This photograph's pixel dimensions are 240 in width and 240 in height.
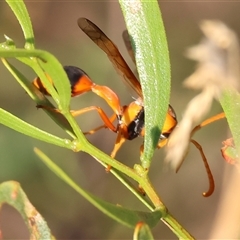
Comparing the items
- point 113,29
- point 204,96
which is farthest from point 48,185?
point 204,96

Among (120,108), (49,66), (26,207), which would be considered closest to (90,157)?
(120,108)

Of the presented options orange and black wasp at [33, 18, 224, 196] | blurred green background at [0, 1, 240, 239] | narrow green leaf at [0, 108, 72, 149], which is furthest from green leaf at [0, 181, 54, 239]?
blurred green background at [0, 1, 240, 239]

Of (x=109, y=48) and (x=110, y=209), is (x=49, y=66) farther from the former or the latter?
(x=109, y=48)

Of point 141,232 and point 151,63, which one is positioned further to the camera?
point 151,63

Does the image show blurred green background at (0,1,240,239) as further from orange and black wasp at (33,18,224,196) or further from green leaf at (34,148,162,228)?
green leaf at (34,148,162,228)

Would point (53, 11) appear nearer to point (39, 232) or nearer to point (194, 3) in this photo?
point (194, 3)

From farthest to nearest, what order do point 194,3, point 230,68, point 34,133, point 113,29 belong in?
point 194,3
point 113,29
point 230,68
point 34,133
